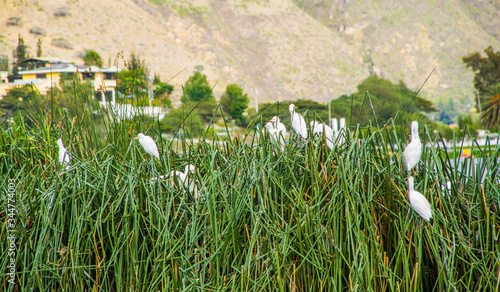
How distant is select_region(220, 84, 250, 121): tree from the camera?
5000cm

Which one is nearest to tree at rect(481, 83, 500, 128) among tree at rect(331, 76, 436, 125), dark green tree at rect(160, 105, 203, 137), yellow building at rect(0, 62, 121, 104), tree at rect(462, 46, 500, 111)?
tree at rect(331, 76, 436, 125)

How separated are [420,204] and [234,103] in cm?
4983

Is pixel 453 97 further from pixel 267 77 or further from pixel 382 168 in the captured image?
pixel 382 168

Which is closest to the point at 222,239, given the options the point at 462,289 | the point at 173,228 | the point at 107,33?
the point at 173,228

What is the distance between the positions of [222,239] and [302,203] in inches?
11.9

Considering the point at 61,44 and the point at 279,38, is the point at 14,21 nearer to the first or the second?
the point at 61,44

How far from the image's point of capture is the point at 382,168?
1.39 meters

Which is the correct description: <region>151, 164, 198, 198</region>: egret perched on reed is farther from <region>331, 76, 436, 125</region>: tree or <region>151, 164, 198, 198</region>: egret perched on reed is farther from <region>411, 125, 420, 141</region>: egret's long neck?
<region>331, 76, 436, 125</region>: tree

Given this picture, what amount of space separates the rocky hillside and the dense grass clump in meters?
54.4

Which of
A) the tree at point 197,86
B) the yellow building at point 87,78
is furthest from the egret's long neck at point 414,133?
the tree at point 197,86

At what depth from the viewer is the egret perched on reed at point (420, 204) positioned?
1.17 meters

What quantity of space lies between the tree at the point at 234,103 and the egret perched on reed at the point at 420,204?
48882mm

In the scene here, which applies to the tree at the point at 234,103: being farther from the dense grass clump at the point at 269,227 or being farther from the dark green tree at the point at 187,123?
the dense grass clump at the point at 269,227

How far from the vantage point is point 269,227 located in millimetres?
1301
